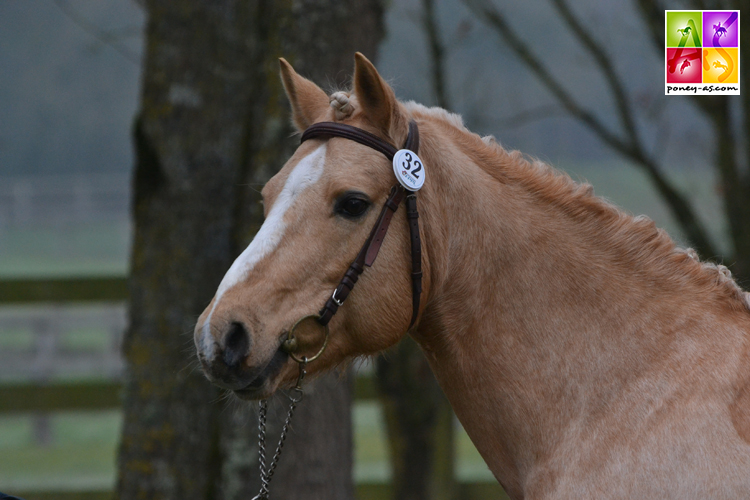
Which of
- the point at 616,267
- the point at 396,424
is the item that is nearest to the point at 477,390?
the point at 616,267

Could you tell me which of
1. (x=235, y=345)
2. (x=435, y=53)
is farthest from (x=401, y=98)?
(x=235, y=345)

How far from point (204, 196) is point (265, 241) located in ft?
7.30

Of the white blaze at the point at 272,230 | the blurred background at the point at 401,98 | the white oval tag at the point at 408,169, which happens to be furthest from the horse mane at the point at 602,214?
the blurred background at the point at 401,98

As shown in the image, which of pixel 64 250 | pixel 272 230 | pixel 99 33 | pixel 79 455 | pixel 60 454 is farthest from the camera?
pixel 64 250

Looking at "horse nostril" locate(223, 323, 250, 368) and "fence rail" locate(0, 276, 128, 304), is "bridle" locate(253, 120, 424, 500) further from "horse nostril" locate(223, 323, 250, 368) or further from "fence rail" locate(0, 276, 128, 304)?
"fence rail" locate(0, 276, 128, 304)

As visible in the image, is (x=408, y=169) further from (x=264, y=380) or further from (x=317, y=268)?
(x=264, y=380)

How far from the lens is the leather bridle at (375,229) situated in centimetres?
234

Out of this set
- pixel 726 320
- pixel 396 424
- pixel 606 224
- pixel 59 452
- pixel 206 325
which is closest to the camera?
pixel 206 325

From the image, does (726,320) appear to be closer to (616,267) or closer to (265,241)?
(616,267)

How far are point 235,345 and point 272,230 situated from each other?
40cm

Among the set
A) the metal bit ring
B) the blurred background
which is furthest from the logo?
the metal bit ring

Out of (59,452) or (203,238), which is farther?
(59,452)

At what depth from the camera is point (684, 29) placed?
510 cm

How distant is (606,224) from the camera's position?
2588 millimetres
